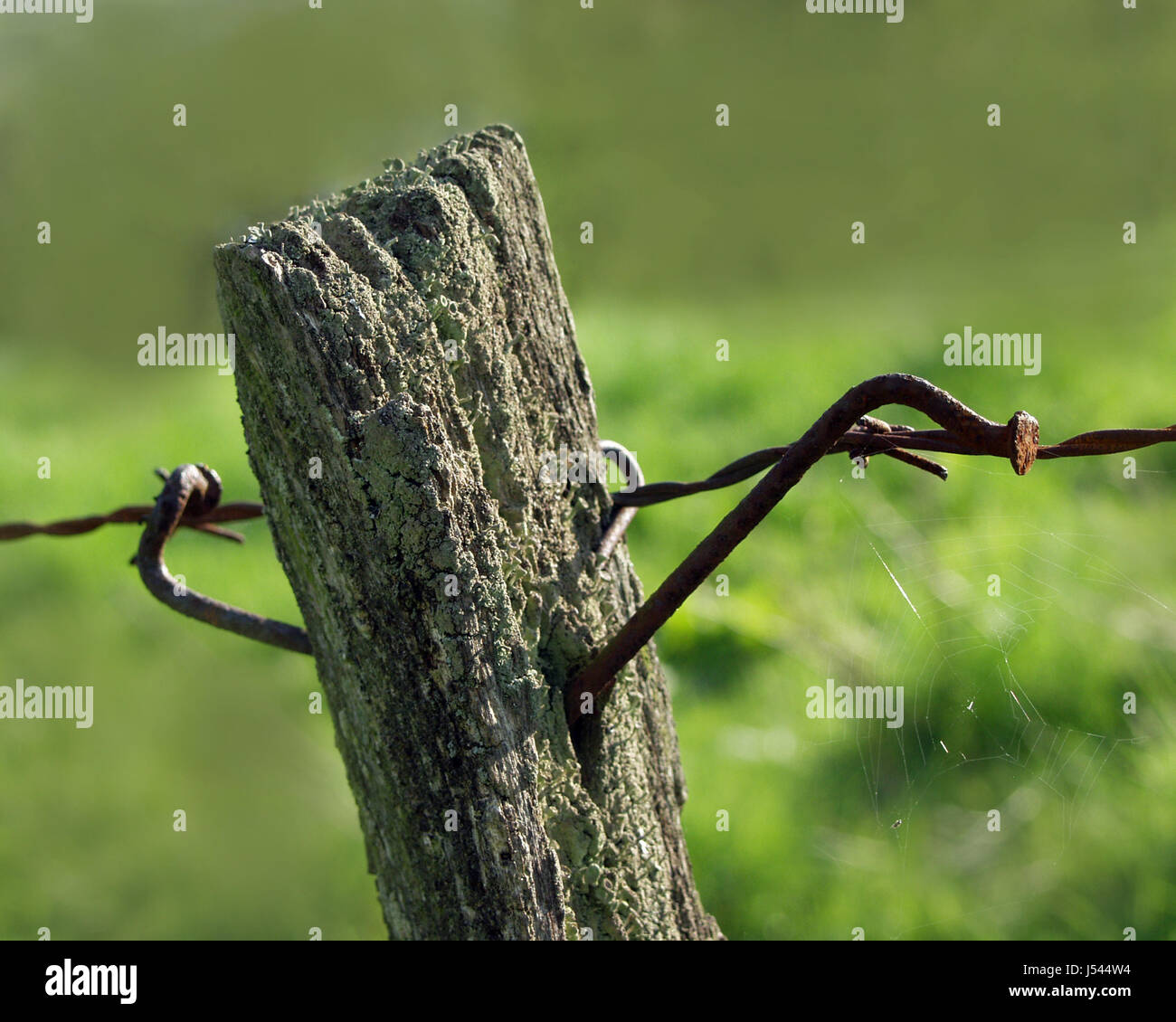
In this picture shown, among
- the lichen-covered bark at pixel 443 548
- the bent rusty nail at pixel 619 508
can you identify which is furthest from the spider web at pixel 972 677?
the lichen-covered bark at pixel 443 548

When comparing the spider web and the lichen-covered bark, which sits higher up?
the lichen-covered bark

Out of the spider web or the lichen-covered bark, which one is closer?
the lichen-covered bark

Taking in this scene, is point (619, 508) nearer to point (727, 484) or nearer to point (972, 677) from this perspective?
point (727, 484)

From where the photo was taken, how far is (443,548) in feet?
3.58

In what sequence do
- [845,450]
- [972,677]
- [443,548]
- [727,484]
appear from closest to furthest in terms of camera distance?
[443,548] → [845,450] → [727,484] → [972,677]

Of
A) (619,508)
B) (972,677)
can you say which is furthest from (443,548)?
(972,677)

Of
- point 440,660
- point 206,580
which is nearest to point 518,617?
point 440,660

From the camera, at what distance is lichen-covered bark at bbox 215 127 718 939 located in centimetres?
109

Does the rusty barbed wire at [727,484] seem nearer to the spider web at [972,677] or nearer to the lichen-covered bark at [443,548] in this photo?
the lichen-covered bark at [443,548]

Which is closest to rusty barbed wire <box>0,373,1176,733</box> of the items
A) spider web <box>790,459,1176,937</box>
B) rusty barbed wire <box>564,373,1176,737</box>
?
rusty barbed wire <box>564,373,1176,737</box>

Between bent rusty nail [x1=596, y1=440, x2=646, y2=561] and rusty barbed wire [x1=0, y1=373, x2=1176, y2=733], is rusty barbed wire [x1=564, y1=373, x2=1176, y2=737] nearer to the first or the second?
rusty barbed wire [x1=0, y1=373, x2=1176, y2=733]

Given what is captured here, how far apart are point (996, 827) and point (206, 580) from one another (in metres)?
3.95

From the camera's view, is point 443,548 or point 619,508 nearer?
point 443,548

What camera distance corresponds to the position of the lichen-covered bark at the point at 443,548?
1089mm
